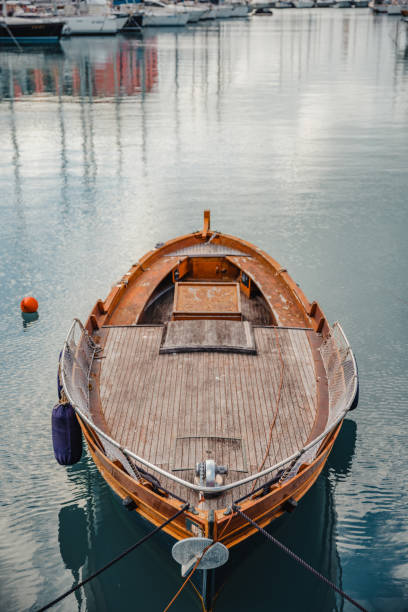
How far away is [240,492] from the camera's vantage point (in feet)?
29.3

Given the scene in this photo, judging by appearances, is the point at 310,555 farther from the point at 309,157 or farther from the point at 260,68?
the point at 260,68

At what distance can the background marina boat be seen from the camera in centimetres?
9491

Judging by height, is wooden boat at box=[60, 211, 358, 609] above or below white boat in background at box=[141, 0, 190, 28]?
below

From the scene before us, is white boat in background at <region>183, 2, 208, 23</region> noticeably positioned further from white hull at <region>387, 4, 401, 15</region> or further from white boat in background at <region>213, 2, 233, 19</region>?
white hull at <region>387, 4, 401, 15</region>

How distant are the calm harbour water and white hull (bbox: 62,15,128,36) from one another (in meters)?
48.4

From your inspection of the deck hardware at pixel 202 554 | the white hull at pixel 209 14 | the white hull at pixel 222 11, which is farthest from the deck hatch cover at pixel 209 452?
the white hull at pixel 222 11

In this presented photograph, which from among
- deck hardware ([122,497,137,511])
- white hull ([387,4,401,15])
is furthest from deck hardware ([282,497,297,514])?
white hull ([387,4,401,15])

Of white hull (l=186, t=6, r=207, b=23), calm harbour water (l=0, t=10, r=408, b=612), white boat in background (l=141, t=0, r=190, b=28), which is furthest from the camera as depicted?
white hull (l=186, t=6, r=207, b=23)

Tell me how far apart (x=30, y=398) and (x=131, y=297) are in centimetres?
364

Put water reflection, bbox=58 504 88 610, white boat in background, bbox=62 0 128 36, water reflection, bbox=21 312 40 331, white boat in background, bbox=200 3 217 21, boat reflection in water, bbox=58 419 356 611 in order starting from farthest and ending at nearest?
white boat in background, bbox=200 3 217 21 < white boat in background, bbox=62 0 128 36 < water reflection, bbox=21 312 40 331 < water reflection, bbox=58 504 88 610 < boat reflection in water, bbox=58 419 356 611

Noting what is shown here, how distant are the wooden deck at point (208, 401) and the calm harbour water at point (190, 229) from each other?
1288 millimetres

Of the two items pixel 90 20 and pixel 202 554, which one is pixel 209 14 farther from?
pixel 202 554

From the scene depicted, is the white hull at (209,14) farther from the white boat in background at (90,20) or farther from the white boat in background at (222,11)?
the white boat in background at (90,20)

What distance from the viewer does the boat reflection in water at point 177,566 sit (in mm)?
8922
